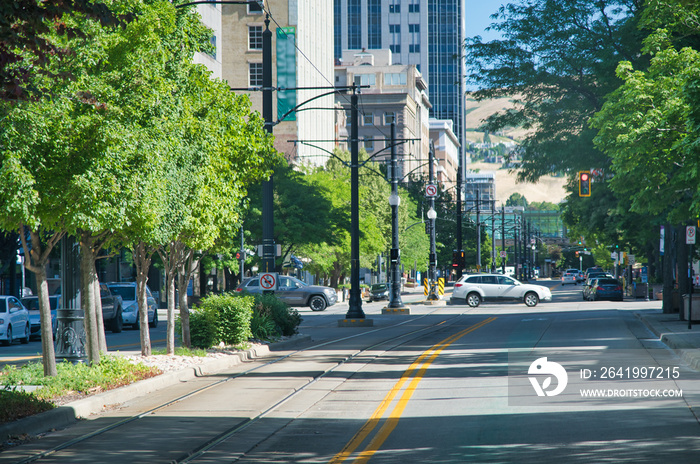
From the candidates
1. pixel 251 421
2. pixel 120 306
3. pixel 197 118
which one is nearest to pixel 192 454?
pixel 251 421

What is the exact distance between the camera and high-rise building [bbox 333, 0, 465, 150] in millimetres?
Result: 167875

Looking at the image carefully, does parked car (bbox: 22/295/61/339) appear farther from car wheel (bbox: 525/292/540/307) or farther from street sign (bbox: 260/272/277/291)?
car wheel (bbox: 525/292/540/307)

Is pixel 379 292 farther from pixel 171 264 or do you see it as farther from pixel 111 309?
pixel 171 264

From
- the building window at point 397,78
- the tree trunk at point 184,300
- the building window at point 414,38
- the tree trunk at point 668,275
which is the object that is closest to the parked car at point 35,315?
the tree trunk at point 184,300

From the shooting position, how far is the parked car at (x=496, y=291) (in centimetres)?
4638

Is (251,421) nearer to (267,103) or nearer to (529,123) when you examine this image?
(267,103)

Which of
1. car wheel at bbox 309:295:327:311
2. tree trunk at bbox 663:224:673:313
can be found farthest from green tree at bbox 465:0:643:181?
car wheel at bbox 309:295:327:311

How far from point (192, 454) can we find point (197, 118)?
9.78m

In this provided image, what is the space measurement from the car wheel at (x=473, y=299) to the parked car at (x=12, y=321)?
2606cm

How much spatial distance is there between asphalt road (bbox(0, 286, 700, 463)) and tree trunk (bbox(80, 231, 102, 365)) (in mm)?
1642

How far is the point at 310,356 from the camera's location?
19.5 metres

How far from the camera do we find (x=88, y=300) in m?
14.5

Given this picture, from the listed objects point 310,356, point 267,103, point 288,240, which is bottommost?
point 310,356

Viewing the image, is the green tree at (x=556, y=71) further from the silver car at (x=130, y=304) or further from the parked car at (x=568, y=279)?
the parked car at (x=568, y=279)
